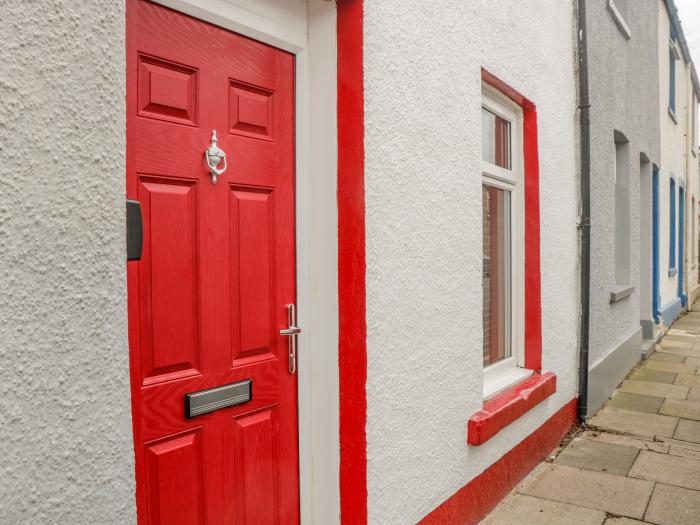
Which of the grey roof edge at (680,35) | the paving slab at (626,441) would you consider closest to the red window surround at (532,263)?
the paving slab at (626,441)

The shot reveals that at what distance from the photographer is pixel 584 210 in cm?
513

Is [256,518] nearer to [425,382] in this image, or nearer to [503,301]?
[425,382]

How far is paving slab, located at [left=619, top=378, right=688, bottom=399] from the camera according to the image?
636 centimetres

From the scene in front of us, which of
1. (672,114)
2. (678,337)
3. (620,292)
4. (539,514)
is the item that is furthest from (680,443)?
(672,114)

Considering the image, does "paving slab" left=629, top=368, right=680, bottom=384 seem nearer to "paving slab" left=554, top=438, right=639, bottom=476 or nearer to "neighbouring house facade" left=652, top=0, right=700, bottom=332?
"neighbouring house facade" left=652, top=0, right=700, bottom=332

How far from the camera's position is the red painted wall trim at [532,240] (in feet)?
14.1

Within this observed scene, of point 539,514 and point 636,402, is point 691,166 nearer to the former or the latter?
point 636,402

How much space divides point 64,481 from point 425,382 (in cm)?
Result: 191

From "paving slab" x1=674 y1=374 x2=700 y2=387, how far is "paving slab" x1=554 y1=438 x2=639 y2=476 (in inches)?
103

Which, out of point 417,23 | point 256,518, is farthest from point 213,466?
point 417,23

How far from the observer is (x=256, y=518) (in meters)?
2.24

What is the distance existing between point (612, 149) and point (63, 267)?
20.0 ft

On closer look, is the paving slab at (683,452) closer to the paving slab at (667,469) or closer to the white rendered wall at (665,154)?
the paving slab at (667,469)

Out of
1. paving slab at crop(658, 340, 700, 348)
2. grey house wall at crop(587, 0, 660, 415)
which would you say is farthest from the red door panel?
paving slab at crop(658, 340, 700, 348)
